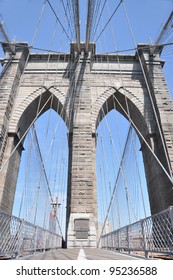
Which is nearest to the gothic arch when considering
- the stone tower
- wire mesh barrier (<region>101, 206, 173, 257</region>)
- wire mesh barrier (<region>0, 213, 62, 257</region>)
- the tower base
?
the stone tower

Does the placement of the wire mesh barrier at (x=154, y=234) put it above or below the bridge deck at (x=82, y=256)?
above

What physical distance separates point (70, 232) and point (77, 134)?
3837 mm

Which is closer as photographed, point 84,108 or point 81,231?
point 81,231

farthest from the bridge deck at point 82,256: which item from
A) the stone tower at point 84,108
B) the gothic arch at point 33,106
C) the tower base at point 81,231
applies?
the gothic arch at point 33,106

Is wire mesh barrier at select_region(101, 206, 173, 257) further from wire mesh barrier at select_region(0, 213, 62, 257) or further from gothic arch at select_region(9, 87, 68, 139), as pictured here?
gothic arch at select_region(9, 87, 68, 139)

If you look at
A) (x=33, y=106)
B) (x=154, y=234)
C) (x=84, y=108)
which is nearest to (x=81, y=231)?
(x=154, y=234)

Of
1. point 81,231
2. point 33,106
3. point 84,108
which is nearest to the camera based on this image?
point 81,231

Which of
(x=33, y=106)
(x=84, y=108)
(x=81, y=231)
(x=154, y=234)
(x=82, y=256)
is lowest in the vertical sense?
(x=82, y=256)

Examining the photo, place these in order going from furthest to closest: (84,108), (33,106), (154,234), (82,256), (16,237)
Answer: (33,106)
(84,108)
(16,237)
(154,234)
(82,256)

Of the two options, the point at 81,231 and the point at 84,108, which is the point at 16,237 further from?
the point at 84,108

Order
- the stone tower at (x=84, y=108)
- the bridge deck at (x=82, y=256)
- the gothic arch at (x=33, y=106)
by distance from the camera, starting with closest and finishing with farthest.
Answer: the bridge deck at (x=82, y=256), the stone tower at (x=84, y=108), the gothic arch at (x=33, y=106)

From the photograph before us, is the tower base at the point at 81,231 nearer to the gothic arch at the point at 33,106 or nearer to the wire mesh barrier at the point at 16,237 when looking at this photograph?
the wire mesh barrier at the point at 16,237

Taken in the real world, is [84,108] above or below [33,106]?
below

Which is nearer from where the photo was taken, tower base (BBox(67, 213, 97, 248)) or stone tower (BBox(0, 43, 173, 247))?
tower base (BBox(67, 213, 97, 248))
